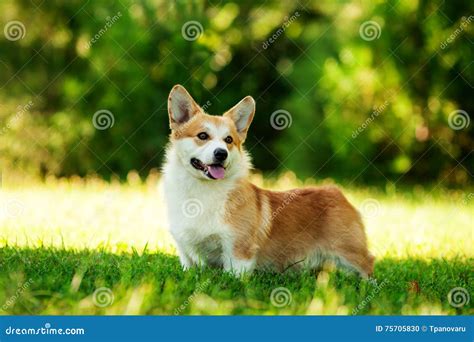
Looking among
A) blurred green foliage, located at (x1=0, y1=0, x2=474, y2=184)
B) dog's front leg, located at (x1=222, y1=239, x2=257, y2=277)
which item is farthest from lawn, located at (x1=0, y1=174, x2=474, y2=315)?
blurred green foliage, located at (x1=0, y1=0, x2=474, y2=184)

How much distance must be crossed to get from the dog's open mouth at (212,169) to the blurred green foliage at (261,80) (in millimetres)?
7000

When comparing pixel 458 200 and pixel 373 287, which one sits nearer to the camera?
pixel 373 287

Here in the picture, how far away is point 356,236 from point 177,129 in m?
1.71

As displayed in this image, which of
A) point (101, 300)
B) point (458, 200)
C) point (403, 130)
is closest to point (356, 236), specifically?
point (101, 300)

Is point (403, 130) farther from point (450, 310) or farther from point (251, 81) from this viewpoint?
point (450, 310)

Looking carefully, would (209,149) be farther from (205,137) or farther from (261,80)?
(261,80)

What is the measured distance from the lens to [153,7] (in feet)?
40.9

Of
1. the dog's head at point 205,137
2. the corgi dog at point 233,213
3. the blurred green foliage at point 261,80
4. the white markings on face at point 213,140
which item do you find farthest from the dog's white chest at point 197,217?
the blurred green foliage at point 261,80

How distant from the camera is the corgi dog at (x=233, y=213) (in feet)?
16.5

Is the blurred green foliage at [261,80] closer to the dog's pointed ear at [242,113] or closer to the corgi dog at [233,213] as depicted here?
the corgi dog at [233,213]

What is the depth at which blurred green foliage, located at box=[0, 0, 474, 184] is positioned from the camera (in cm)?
1166

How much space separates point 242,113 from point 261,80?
8303 millimetres

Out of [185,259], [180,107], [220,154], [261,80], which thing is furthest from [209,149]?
[261,80]

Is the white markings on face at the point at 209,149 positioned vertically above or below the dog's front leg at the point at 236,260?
above
